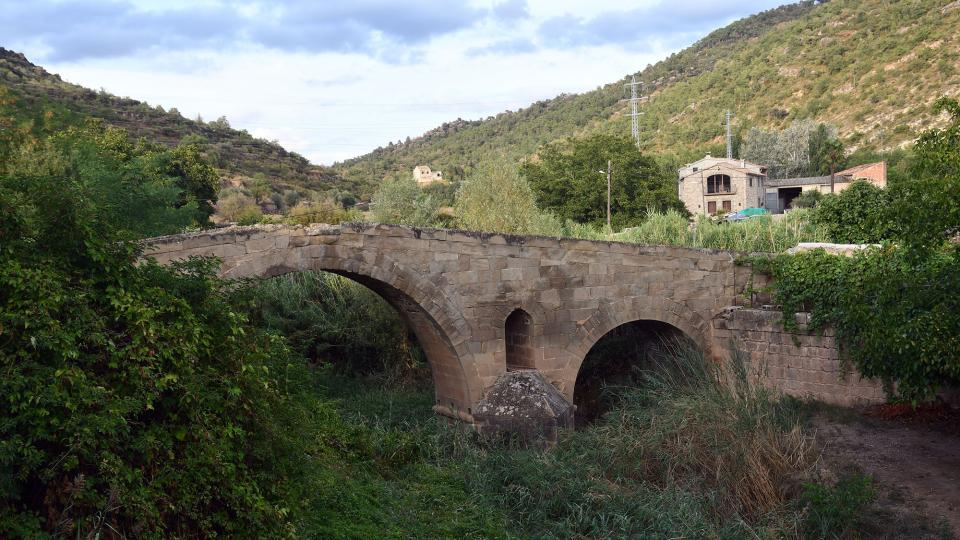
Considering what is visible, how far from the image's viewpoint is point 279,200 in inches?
1657

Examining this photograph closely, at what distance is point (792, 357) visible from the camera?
524 inches

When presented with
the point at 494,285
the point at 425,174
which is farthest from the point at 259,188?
the point at 494,285

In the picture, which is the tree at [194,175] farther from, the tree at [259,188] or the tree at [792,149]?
the tree at [792,149]

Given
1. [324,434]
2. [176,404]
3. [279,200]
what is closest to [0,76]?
[279,200]

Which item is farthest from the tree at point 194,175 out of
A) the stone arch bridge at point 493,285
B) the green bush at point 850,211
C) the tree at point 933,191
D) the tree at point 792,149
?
the tree at point 792,149

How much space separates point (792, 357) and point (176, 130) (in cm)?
4498

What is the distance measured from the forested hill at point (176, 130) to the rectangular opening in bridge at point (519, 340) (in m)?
31.4

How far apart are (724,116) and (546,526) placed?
5766 centimetres

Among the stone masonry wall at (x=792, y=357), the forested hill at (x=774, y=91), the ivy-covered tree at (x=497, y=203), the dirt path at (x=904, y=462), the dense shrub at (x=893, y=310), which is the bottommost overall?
the dirt path at (x=904, y=462)

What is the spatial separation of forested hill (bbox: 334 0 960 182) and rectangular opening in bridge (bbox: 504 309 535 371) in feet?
89.1

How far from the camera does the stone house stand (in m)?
46.1

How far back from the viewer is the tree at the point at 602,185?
35.1m

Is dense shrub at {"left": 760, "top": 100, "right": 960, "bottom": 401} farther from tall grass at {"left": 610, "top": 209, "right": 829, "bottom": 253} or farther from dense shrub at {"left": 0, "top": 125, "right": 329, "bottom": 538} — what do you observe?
dense shrub at {"left": 0, "top": 125, "right": 329, "bottom": 538}

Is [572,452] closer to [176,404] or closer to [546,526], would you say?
[546,526]
